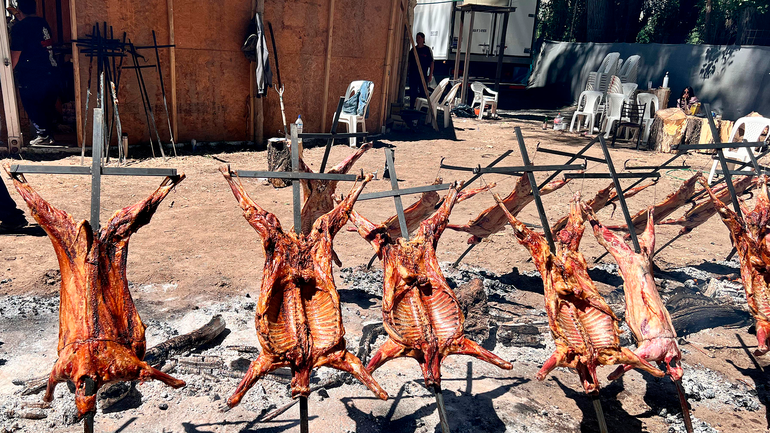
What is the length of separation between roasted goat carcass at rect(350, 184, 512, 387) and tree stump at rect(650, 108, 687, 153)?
13145 mm

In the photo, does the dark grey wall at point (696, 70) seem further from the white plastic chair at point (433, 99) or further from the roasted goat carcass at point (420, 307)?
the roasted goat carcass at point (420, 307)

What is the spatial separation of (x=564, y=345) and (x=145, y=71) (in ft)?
34.6

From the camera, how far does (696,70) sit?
18.0m

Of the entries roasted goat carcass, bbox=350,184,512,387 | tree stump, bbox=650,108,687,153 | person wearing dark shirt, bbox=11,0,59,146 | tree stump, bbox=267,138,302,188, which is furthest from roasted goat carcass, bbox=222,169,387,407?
tree stump, bbox=650,108,687,153

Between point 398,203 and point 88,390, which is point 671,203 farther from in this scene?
point 88,390

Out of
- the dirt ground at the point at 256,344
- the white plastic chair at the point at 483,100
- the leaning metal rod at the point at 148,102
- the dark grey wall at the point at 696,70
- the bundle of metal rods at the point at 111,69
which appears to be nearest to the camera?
the dirt ground at the point at 256,344

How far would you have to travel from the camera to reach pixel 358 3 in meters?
13.6

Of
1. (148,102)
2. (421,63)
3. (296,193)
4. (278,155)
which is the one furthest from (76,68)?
(421,63)

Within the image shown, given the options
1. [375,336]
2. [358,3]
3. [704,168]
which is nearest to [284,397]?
[375,336]

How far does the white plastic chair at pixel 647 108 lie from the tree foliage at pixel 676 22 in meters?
5.59

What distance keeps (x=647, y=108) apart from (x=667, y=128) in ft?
4.98

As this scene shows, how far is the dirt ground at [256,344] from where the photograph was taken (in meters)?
4.07

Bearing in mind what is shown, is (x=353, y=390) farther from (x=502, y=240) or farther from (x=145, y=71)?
(x=145, y=71)

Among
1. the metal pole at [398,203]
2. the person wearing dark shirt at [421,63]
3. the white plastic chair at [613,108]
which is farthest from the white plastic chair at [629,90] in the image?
the metal pole at [398,203]
